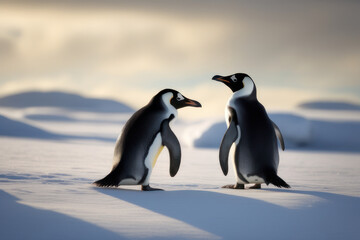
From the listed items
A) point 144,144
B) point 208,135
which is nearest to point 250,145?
point 144,144

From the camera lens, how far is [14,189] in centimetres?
348

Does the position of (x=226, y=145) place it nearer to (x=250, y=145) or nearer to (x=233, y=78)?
(x=250, y=145)

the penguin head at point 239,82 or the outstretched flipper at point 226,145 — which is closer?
the outstretched flipper at point 226,145

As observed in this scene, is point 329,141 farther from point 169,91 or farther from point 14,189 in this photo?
point 14,189

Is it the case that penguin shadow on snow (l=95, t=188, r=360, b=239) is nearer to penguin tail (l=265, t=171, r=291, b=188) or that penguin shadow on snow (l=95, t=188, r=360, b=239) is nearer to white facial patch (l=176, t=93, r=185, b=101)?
penguin tail (l=265, t=171, r=291, b=188)

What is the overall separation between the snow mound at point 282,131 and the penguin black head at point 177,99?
687cm

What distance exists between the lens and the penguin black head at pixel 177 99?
391cm

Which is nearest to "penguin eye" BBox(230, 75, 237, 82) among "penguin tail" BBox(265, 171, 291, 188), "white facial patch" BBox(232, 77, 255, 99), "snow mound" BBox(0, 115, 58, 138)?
"white facial patch" BBox(232, 77, 255, 99)

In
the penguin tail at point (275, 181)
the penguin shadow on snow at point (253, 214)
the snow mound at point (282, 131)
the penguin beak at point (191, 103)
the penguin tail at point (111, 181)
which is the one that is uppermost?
the snow mound at point (282, 131)

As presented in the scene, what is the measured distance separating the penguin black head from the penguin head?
0.33m

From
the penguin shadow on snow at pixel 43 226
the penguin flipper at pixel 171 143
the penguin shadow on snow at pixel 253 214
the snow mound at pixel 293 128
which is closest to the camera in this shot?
the penguin shadow on snow at pixel 43 226

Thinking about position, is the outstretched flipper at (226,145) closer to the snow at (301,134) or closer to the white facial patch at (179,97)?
the white facial patch at (179,97)

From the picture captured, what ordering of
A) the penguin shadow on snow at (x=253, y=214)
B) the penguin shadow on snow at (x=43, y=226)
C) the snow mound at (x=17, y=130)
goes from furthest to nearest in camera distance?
the snow mound at (x=17, y=130) < the penguin shadow on snow at (x=253, y=214) < the penguin shadow on snow at (x=43, y=226)

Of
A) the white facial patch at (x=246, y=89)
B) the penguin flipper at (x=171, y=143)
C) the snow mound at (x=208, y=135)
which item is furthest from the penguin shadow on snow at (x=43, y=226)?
the snow mound at (x=208, y=135)
